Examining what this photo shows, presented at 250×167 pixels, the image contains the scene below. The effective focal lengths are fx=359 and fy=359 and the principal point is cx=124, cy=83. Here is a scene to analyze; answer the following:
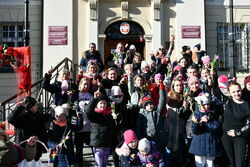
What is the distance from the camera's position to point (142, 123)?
19.2 feet

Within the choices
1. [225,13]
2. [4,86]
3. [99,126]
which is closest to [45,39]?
[4,86]

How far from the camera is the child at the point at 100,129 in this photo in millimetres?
5730

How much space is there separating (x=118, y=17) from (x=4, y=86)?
4.93m

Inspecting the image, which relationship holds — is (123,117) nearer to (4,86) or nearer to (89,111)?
(89,111)

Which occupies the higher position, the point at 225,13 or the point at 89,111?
the point at 225,13

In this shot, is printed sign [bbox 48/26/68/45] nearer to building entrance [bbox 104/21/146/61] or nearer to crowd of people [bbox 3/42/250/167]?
building entrance [bbox 104/21/146/61]

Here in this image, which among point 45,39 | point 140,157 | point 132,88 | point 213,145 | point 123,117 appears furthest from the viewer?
point 45,39

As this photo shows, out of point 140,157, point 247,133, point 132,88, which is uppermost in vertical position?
point 132,88

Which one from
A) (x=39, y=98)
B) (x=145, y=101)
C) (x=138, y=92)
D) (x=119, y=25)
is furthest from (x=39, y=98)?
(x=119, y=25)

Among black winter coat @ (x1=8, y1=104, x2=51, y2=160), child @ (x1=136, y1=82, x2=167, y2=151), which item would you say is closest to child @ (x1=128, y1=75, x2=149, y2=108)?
child @ (x1=136, y1=82, x2=167, y2=151)

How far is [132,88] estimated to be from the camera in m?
6.81

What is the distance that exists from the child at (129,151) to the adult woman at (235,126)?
1.43 metres

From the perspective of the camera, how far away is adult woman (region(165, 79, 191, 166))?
239 inches

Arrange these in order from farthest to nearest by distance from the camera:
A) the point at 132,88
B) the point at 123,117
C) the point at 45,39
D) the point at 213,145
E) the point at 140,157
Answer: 1. the point at 45,39
2. the point at 132,88
3. the point at 123,117
4. the point at 213,145
5. the point at 140,157
